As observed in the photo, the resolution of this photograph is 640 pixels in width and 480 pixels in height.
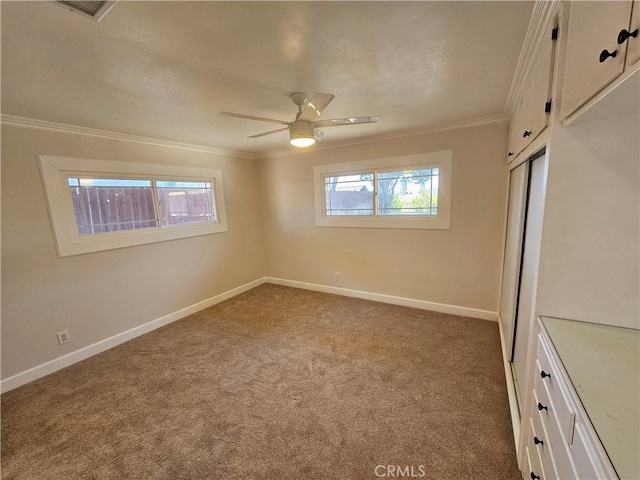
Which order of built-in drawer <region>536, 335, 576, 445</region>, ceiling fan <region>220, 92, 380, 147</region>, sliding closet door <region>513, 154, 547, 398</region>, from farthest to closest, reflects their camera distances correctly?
1. ceiling fan <region>220, 92, 380, 147</region>
2. sliding closet door <region>513, 154, 547, 398</region>
3. built-in drawer <region>536, 335, 576, 445</region>

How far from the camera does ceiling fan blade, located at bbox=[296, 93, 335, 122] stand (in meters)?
1.62

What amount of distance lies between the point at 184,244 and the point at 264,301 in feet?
4.57

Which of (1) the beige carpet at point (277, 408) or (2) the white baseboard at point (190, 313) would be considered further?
(2) the white baseboard at point (190, 313)

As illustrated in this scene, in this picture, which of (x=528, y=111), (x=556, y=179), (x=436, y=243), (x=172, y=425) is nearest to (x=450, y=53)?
(x=528, y=111)

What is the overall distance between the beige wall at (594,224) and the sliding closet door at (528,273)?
267 millimetres

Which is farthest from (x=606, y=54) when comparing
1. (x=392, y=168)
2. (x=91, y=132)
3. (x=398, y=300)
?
(x=91, y=132)

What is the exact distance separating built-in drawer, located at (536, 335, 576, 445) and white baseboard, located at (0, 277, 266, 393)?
3.70 m

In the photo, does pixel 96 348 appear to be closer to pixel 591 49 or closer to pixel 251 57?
pixel 251 57

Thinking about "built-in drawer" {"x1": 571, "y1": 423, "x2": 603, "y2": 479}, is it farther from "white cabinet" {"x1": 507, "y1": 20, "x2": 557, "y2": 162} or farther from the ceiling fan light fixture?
the ceiling fan light fixture

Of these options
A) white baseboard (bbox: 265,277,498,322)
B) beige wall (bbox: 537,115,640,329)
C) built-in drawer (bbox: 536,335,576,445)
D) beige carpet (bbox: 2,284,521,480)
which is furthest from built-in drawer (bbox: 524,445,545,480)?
white baseboard (bbox: 265,277,498,322)

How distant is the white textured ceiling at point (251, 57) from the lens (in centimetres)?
113

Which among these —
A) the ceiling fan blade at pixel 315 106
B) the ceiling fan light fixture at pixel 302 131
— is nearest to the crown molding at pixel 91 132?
the ceiling fan light fixture at pixel 302 131

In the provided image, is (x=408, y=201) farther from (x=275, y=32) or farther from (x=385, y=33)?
(x=275, y=32)

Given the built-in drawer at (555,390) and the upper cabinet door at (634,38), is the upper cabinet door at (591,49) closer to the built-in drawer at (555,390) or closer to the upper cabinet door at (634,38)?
the upper cabinet door at (634,38)
